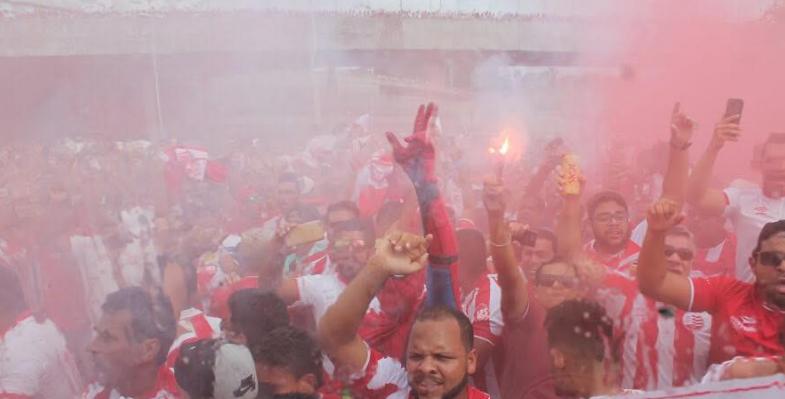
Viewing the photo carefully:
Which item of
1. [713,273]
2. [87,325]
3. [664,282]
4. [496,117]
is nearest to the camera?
[664,282]

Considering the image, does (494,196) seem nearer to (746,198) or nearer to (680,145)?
(680,145)

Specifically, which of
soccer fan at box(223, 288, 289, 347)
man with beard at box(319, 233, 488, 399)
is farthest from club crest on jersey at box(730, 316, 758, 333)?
soccer fan at box(223, 288, 289, 347)

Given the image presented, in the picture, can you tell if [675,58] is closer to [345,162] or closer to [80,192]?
[345,162]

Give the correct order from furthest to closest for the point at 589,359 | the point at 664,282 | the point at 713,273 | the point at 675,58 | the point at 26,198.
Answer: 1. the point at 675,58
2. the point at 26,198
3. the point at 713,273
4. the point at 664,282
5. the point at 589,359

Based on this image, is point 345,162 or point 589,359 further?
point 345,162

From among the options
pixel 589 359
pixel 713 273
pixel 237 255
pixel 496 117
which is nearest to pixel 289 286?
pixel 237 255

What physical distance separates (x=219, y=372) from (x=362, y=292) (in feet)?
1.39

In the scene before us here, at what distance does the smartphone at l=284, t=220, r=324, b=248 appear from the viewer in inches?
134

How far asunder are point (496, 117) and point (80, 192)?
446 centimetres

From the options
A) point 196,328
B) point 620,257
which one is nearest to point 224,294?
point 196,328

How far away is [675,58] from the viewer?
4824mm

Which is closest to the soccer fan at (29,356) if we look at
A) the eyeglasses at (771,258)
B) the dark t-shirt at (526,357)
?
the dark t-shirt at (526,357)

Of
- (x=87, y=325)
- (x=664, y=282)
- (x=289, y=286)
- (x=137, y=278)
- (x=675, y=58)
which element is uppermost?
(x=675, y=58)

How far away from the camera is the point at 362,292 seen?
75.4 inches
